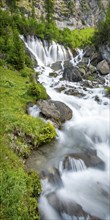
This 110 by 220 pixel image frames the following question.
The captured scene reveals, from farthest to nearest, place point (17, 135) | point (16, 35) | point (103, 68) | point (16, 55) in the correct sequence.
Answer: point (103, 68) < point (16, 55) < point (16, 35) < point (17, 135)

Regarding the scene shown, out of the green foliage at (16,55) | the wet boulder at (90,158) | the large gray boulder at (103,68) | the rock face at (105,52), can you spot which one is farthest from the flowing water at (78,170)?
the rock face at (105,52)

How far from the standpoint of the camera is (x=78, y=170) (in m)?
12.5

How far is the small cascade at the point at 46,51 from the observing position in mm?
46812

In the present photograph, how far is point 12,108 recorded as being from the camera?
1720cm

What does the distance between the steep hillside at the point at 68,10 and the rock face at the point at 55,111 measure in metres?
57.4

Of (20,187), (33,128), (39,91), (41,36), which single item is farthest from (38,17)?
(20,187)

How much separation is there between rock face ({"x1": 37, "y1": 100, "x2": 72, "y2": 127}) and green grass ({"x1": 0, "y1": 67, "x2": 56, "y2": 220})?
1.24 m

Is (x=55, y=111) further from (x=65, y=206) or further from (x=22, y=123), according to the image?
(x=65, y=206)

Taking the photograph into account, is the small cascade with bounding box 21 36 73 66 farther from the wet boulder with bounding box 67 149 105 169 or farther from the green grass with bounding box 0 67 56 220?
the wet boulder with bounding box 67 149 105 169

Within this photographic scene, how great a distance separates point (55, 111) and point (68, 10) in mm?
91491

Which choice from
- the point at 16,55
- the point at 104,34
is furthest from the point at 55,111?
the point at 104,34

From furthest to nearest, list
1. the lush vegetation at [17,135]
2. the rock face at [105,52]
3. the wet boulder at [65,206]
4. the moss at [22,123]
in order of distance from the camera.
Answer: the rock face at [105,52] → the moss at [22,123] → the wet boulder at [65,206] → the lush vegetation at [17,135]

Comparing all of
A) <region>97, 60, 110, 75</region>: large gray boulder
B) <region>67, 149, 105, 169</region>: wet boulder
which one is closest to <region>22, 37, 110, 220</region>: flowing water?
<region>67, 149, 105, 169</region>: wet boulder

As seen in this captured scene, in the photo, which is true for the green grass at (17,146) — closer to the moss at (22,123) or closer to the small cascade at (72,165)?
the moss at (22,123)
